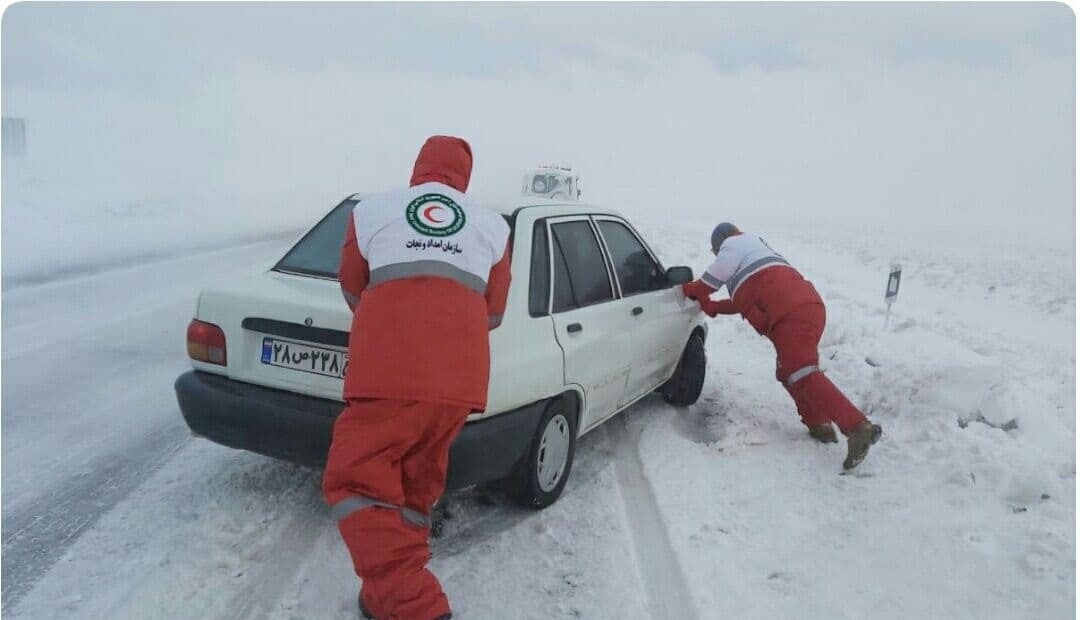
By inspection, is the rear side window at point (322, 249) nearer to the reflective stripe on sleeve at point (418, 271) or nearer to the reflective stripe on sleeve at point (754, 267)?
the reflective stripe on sleeve at point (418, 271)

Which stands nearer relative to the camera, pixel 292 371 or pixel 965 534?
pixel 292 371

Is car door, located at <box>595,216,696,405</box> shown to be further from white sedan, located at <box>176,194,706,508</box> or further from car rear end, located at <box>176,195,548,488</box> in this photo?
car rear end, located at <box>176,195,548,488</box>

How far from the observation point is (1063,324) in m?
11.1

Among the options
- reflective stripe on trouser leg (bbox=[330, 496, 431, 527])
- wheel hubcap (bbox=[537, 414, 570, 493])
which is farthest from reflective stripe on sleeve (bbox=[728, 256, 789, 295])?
reflective stripe on trouser leg (bbox=[330, 496, 431, 527])

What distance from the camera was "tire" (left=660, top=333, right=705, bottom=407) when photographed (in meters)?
5.49

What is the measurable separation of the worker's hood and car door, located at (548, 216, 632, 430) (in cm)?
94

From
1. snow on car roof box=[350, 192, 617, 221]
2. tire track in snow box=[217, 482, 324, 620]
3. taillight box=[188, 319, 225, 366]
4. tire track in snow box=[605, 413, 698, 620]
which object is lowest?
tire track in snow box=[217, 482, 324, 620]

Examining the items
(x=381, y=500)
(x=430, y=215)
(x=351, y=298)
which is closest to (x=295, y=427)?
(x=351, y=298)

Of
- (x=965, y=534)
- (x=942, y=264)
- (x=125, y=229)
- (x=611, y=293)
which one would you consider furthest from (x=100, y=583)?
(x=942, y=264)

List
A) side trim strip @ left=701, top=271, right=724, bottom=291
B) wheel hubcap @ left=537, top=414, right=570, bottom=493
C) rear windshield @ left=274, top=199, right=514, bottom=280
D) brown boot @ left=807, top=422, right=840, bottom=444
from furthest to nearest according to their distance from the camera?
side trim strip @ left=701, top=271, right=724, bottom=291 → brown boot @ left=807, top=422, right=840, bottom=444 → rear windshield @ left=274, top=199, right=514, bottom=280 → wheel hubcap @ left=537, top=414, right=570, bottom=493

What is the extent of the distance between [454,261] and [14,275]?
1028 cm

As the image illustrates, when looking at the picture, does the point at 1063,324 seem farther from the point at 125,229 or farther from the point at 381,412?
the point at 125,229

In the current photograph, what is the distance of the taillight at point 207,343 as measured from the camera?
11.3 feet

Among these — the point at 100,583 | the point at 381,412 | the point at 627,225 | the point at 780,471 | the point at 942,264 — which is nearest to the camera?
the point at 381,412
